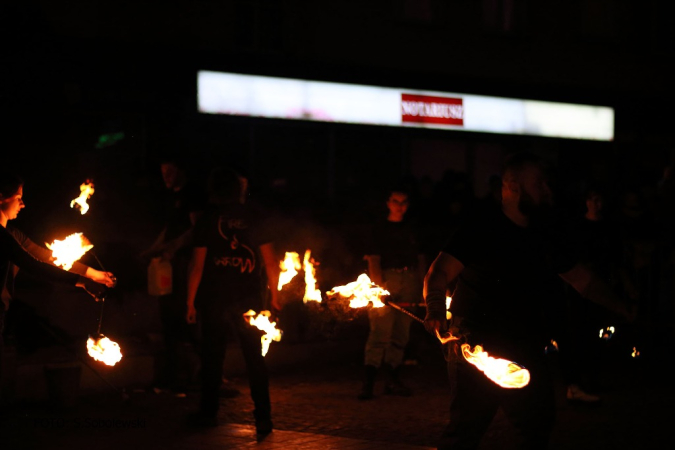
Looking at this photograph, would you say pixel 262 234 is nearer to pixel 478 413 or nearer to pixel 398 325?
pixel 398 325

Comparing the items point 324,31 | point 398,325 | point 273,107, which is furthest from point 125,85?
point 398,325

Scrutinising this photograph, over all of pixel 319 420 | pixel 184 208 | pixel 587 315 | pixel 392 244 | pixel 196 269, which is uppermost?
pixel 184 208

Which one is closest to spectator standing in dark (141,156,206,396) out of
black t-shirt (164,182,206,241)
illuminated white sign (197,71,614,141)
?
black t-shirt (164,182,206,241)

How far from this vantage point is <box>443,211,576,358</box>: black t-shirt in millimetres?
4758

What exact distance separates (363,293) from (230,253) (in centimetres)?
167

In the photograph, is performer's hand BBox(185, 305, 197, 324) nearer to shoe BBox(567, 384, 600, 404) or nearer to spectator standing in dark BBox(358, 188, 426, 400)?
spectator standing in dark BBox(358, 188, 426, 400)

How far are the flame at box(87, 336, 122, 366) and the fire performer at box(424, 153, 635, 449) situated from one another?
2760 mm

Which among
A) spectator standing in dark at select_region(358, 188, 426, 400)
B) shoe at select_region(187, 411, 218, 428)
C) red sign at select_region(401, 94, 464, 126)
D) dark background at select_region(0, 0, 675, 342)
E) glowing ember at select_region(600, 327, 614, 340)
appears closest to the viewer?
shoe at select_region(187, 411, 218, 428)

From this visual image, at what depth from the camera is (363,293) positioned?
623 cm

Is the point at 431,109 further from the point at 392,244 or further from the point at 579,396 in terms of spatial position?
the point at 579,396

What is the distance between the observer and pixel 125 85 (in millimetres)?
17609

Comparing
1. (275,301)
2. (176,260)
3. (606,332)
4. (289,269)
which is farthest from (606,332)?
(176,260)

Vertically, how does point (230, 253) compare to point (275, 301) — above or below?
above

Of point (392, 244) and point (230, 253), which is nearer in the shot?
point (230, 253)
